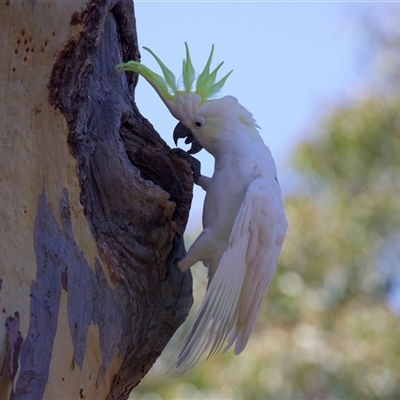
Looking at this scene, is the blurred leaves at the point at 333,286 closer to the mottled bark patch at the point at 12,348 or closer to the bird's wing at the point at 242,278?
the bird's wing at the point at 242,278

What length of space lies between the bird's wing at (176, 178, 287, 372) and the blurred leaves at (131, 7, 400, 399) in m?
1.90

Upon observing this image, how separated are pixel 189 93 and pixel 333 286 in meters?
3.00

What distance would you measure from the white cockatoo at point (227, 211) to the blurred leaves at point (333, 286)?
75.6 inches

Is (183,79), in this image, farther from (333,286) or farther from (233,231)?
(333,286)

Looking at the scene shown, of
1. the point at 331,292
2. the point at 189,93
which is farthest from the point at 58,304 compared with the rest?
the point at 331,292

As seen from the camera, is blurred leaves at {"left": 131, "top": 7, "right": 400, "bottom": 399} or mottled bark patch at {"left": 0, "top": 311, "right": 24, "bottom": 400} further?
blurred leaves at {"left": 131, "top": 7, "right": 400, "bottom": 399}

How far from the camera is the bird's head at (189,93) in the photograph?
246 cm

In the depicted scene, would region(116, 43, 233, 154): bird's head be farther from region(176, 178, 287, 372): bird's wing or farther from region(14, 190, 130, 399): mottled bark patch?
region(14, 190, 130, 399): mottled bark patch

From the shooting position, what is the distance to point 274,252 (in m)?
2.41

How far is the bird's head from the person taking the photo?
246cm

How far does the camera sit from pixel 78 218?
198 centimetres

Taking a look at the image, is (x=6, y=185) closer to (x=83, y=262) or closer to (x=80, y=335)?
(x=83, y=262)

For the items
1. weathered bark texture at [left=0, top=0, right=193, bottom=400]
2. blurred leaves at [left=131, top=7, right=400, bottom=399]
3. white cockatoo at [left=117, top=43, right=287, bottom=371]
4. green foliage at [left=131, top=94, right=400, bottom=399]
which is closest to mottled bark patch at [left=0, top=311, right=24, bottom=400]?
weathered bark texture at [left=0, top=0, right=193, bottom=400]

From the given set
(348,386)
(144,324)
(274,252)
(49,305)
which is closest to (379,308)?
(348,386)
